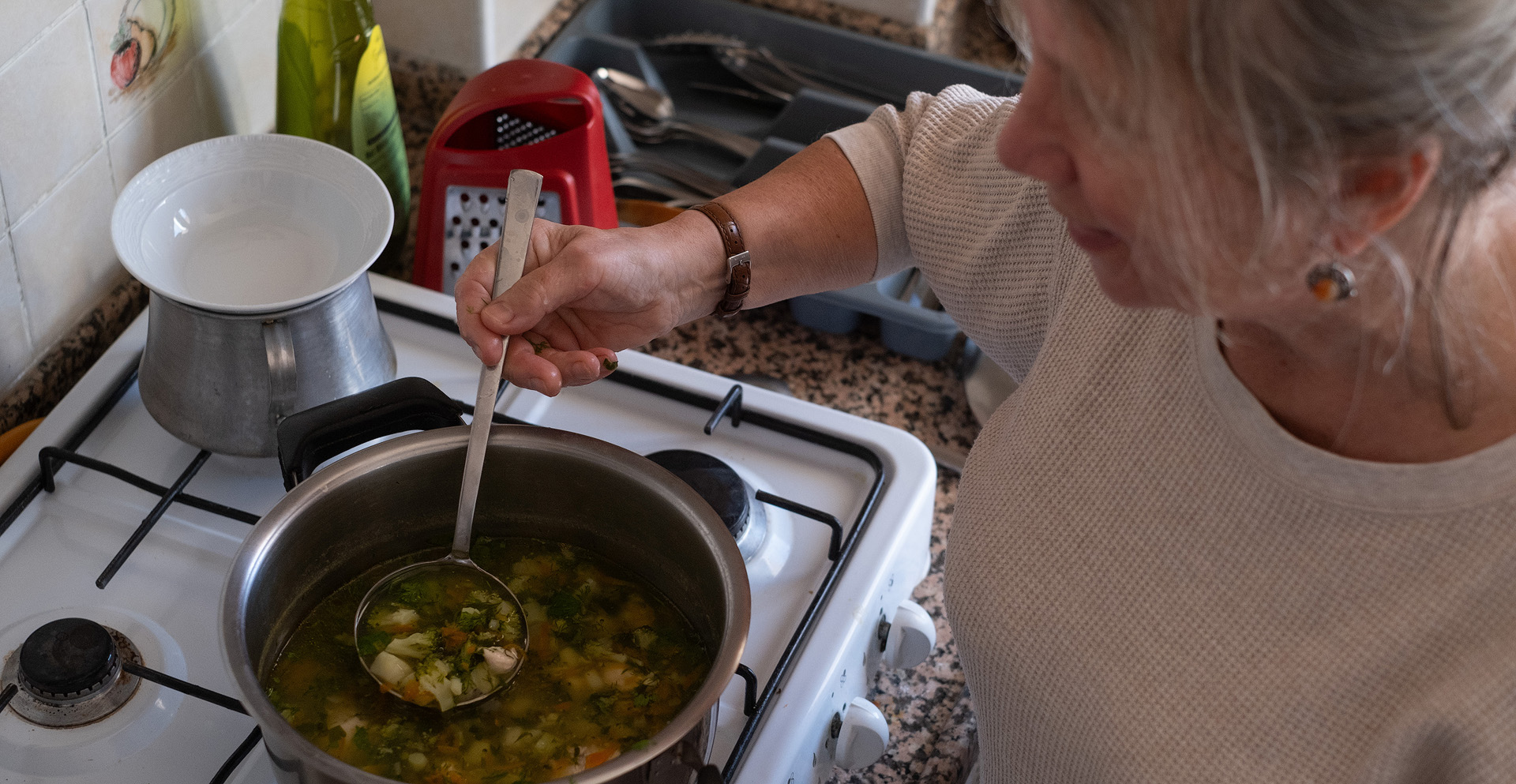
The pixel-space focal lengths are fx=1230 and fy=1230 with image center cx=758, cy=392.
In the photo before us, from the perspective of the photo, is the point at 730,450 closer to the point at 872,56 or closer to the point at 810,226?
the point at 810,226

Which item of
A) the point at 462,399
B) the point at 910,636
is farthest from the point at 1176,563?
the point at 462,399

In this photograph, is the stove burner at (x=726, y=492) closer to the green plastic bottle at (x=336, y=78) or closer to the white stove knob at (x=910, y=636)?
the white stove knob at (x=910, y=636)

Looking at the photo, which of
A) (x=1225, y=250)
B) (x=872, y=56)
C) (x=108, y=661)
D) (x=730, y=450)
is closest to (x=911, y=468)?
(x=730, y=450)

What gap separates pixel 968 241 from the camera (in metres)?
0.89

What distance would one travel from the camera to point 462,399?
40.6 inches

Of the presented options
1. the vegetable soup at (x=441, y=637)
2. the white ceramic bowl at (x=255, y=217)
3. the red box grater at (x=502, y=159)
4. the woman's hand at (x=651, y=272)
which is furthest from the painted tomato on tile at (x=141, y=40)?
the vegetable soup at (x=441, y=637)

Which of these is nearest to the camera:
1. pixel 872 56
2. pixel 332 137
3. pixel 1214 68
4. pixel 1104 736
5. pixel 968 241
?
pixel 1214 68

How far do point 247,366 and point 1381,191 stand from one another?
0.73m

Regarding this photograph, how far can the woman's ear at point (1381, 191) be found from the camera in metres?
0.52

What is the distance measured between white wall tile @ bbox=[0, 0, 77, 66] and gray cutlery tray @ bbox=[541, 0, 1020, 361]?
0.58 meters

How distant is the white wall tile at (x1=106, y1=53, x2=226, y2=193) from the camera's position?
1.04m

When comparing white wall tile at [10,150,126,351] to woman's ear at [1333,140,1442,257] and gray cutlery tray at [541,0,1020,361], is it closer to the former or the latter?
gray cutlery tray at [541,0,1020,361]

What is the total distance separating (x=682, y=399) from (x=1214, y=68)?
62 centimetres

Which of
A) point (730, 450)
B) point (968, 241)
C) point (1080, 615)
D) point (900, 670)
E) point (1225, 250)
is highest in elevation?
point (1225, 250)
